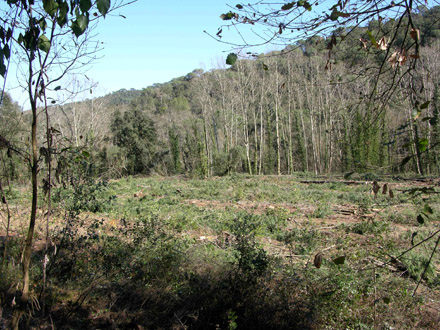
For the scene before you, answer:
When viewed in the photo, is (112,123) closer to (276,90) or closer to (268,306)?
(276,90)

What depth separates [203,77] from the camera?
116 feet

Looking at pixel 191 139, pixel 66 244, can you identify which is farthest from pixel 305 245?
pixel 191 139

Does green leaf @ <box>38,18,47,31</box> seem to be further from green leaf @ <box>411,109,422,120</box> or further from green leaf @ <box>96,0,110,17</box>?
green leaf @ <box>411,109,422,120</box>

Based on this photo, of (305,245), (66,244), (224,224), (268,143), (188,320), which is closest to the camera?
(188,320)

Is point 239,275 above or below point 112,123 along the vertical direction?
below

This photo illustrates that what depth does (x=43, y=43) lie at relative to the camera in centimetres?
192

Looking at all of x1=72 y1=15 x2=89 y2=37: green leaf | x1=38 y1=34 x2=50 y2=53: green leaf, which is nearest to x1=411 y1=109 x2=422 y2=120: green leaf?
x1=72 y1=15 x2=89 y2=37: green leaf

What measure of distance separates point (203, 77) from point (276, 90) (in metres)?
7.72

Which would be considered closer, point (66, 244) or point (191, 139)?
point (66, 244)

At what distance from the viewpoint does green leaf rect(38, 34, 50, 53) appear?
1.91 metres

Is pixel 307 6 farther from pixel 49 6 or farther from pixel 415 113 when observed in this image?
pixel 49 6

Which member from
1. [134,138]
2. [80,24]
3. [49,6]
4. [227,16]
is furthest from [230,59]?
[134,138]

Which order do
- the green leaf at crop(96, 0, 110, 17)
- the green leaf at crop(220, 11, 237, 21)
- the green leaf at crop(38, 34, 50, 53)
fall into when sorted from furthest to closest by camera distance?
the green leaf at crop(220, 11, 237, 21) → the green leaf at crop(38, 34, 50, 53) → the green leaf at crop(96, 0, 110, 17)

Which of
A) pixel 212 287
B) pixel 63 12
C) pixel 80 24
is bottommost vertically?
pixel 212 287
